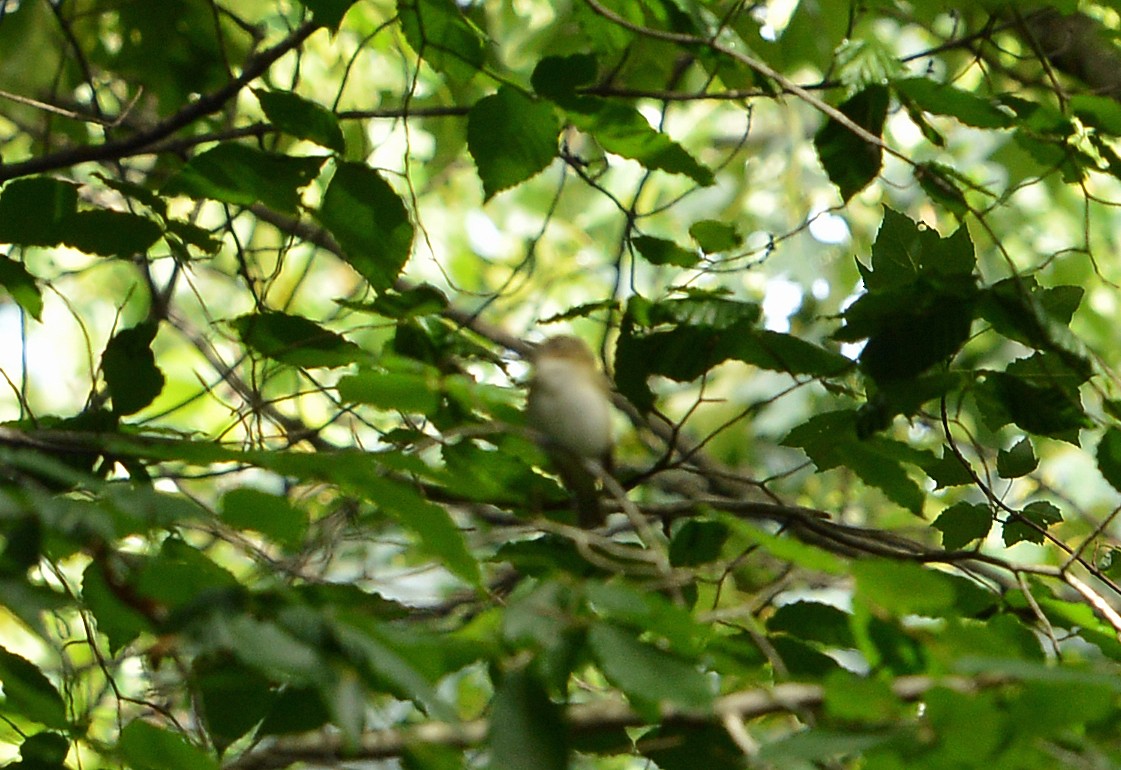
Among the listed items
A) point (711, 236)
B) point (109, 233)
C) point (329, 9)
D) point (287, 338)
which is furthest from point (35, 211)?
point (711, 236)

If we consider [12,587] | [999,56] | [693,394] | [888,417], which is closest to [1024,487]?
[693,394]

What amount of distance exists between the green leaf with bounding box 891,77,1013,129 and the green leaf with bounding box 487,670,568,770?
3.96 ft

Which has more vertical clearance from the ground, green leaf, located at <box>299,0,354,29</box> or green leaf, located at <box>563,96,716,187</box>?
green leaf, located at <box>299,0,354,29</box>

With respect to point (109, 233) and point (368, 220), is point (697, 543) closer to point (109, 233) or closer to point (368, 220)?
point (368, 220)

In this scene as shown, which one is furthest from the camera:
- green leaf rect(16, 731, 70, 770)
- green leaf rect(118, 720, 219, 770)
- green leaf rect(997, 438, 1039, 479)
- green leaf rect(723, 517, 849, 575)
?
green leaf rect(997, 438, 1039, 479)

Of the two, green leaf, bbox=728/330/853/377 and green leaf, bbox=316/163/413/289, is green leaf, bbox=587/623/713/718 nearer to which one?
green leaf, bbox=728/330/853/377

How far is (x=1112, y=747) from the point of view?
1188 millimetres

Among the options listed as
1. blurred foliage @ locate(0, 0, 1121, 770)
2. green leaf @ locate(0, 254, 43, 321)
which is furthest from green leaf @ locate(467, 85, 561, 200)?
green leaf @ locate(0, 254, 43, 321)

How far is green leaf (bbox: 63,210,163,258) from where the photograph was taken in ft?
6.50

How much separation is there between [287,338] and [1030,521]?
3.92 ft

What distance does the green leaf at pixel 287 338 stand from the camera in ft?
6.32

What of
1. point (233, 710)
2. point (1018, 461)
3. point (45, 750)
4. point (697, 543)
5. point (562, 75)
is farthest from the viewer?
point (562, 75)

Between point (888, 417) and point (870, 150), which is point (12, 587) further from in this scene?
point (870, 150)

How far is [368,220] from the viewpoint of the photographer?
79.2 inches
